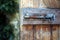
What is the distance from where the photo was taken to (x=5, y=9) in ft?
6.20

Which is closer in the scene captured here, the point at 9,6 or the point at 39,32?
the point at 39,32

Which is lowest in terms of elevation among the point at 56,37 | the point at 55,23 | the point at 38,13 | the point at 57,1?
the point at 56,37

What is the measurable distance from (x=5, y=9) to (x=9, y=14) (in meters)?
0.10

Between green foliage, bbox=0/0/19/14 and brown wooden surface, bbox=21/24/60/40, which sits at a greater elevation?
green foliage, bbox=0/0/19/14

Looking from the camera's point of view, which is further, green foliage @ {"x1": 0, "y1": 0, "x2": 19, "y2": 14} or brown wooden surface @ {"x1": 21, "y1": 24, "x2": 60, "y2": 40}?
green foliage @ {"x1": 0, "y1": 0, "x2": 19, "y2": 14}

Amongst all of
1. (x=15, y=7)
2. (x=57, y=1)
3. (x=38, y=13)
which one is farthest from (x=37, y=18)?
(x=15, y=7)

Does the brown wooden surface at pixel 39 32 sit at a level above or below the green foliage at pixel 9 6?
below

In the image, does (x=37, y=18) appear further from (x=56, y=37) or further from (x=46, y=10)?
(x=56, y=37)

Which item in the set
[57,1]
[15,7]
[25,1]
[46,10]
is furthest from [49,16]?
[15,7]

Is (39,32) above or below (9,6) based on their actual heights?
below

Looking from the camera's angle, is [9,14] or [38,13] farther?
[9,14]

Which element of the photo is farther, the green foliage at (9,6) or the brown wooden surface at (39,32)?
the green foliage at (9,6)

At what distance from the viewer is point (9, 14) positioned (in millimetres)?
1960

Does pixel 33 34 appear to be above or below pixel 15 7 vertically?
below
